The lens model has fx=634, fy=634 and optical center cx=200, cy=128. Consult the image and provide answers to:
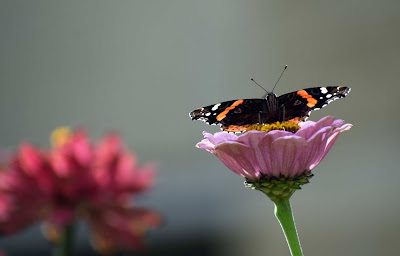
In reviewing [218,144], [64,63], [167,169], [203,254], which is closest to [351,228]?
[203,254]

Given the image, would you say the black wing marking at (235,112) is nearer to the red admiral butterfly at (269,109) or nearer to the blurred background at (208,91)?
the red admiral butterfly at (269,109)

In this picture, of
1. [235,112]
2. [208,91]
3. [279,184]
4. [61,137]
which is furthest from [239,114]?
[208,91]

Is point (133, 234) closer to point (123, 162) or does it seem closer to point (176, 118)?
point (123, 162)

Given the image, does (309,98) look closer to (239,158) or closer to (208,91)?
(239,158)

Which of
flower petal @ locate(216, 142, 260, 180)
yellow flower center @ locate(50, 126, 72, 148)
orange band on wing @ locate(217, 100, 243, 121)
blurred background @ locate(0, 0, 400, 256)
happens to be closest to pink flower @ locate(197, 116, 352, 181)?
flower petal @ locate(216, 142, 260, 180)

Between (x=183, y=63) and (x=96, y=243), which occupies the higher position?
(x=183, y=63)
